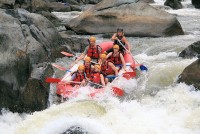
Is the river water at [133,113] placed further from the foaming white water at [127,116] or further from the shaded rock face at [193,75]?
the shaded rock face at [193,75]

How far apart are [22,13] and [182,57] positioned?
508 cm

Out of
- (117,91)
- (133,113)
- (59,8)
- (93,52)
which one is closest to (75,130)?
(133,113)

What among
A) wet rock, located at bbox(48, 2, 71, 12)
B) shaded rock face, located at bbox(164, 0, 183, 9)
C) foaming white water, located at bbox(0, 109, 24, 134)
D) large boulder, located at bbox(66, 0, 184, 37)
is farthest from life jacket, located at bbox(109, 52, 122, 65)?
shaded rock face, located at bbox(164, 0, 183, 9)

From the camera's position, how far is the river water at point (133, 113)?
21.5 ft

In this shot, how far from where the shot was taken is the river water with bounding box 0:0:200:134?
6.55 metres

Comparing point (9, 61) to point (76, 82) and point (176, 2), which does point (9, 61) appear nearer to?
point (76, 82)

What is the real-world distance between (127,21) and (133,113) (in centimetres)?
801

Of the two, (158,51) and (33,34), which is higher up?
(33,34)

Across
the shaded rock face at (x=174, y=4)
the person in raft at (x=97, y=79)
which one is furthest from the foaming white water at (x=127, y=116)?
the shaded rock face at (x=174, y=4)

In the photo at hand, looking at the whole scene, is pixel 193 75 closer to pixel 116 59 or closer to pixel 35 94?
pixel 116 59

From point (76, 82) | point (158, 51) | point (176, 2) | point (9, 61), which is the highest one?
point (9, 61)

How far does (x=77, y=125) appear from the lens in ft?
21.4

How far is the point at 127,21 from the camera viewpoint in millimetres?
14781

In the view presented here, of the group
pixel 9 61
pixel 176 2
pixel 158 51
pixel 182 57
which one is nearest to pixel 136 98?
pixel 9 61
